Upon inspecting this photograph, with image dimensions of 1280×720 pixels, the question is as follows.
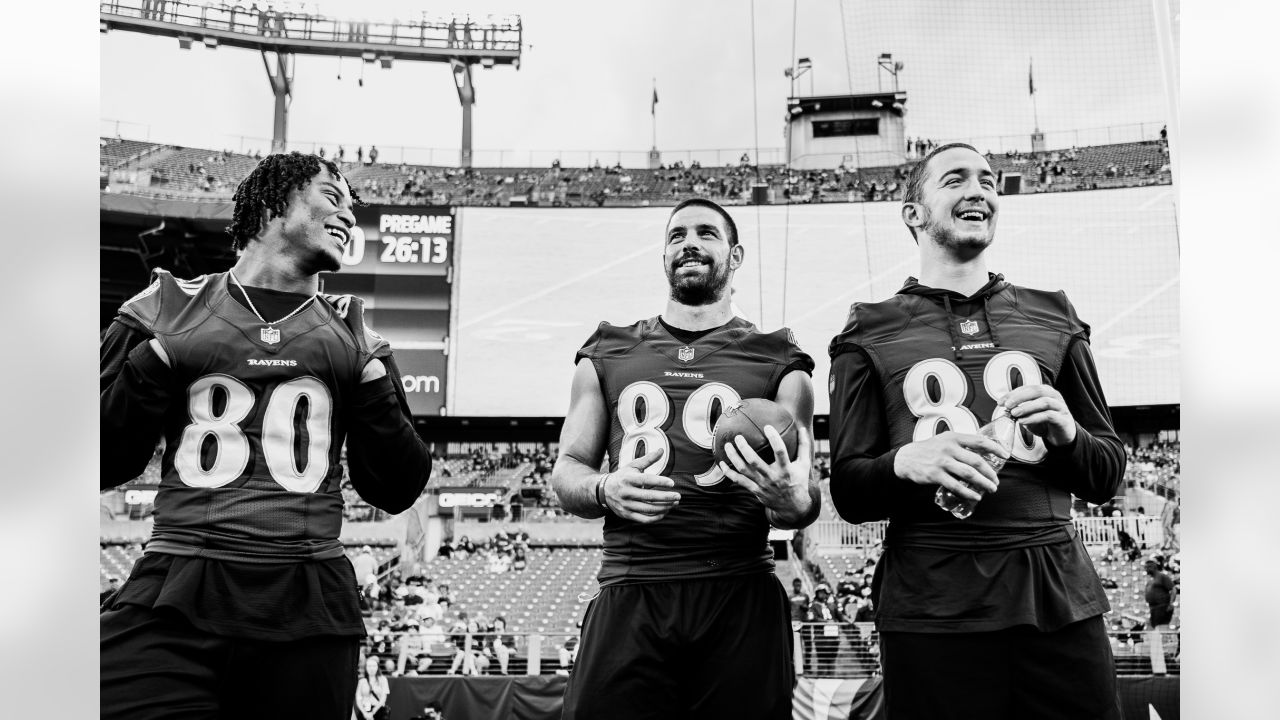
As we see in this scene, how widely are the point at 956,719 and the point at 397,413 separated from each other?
1.53 m

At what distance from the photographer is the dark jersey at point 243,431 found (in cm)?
228

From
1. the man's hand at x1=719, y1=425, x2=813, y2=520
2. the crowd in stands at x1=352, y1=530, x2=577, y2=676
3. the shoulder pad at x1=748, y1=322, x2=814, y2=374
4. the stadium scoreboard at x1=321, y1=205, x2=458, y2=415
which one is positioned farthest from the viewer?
the stadium scoreboard at x1=321, y1=205, x2=458, y2=415

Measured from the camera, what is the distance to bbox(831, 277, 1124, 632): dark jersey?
2.23m

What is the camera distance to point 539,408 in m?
21.3

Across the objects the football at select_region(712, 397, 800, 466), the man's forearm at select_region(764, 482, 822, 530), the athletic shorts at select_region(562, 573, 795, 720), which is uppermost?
the football at select_region(712, 397, 800, 466)

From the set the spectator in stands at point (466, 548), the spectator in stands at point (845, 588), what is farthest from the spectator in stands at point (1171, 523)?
the spectator in stands at point (466, 548)

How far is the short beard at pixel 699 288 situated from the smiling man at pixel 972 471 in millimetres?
489

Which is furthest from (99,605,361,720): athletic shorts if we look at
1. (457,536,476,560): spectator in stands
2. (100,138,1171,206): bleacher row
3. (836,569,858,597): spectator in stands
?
(100,138,1171,206): bleacher row

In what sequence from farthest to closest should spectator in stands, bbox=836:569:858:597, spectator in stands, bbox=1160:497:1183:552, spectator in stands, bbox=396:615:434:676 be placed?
spectator in stands, bbox=1160:497:1183:552 < spectator in stands, bbox=836:569:858:597 < spectator in stands, bbox=396:615:434:676

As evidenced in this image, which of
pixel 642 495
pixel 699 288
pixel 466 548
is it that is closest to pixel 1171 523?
pixel 466 548

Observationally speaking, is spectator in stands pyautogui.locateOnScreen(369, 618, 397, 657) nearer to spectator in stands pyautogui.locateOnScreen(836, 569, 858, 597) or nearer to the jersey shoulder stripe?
spectator in stands pyautogui.locateOnScreen(836, 569, 858, 597)

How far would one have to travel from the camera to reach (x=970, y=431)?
2328 mm
